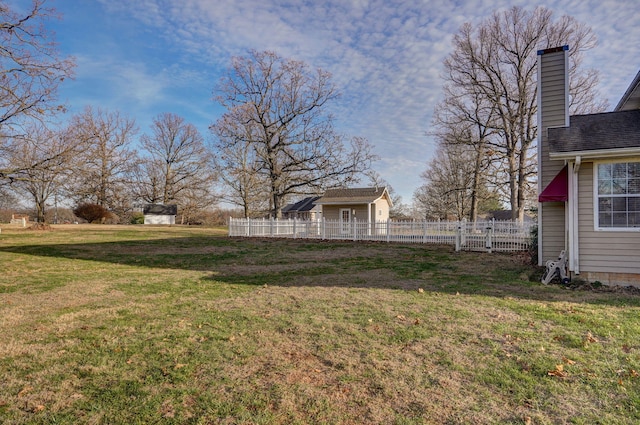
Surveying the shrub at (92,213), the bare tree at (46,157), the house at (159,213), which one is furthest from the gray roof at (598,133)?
the house at (159,213)

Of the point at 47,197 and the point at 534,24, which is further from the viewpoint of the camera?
the point at 47,197

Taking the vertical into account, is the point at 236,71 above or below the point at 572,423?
above

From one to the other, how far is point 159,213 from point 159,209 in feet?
1.74

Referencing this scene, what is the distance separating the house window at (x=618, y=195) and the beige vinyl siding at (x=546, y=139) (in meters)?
2.00

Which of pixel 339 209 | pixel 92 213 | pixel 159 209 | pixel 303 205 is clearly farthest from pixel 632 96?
pixel 159 209

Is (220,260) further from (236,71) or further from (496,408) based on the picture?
(236,71)

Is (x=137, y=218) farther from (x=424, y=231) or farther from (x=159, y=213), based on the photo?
(x=424, y=231)

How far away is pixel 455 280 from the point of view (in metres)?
7.89

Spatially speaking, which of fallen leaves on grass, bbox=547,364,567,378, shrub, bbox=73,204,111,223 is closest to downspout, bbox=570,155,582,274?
fallen leaves on grass, bbox=547,364,567,378

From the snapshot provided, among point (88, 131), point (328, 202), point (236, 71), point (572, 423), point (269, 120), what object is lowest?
point (572, 423)

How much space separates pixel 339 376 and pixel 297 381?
1.26 feet

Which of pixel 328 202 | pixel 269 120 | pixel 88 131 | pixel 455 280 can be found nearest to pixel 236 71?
pixel 269 120

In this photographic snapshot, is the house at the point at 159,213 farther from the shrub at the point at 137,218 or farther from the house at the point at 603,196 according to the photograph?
the house at the point at 603,196

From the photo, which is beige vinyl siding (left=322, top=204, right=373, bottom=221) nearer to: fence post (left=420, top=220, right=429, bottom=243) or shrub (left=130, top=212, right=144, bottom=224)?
fence post (left=420, top=220, right=429, bottom=243)
